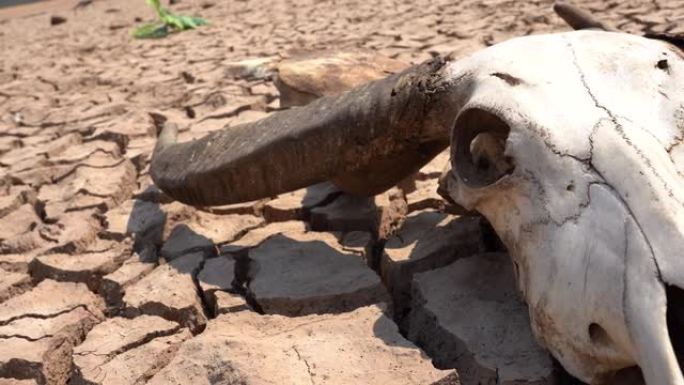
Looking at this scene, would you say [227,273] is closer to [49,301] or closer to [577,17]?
[49,301]

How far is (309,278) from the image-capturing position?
234 centimetres

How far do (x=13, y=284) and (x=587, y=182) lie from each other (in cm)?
186

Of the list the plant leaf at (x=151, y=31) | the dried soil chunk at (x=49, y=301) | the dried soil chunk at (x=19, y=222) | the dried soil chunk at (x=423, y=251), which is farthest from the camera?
the plant leaf at (x=151, y=31)

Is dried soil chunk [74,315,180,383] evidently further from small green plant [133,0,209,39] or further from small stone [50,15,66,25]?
small stone [50,15,66,25]

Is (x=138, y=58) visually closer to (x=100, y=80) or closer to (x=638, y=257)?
(x=100, y=80)

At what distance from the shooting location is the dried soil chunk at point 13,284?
2631 mm

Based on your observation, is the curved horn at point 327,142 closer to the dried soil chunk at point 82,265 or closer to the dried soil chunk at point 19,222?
the dried soil chunk at point 82,265

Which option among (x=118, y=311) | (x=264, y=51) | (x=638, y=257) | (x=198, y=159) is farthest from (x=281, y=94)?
(x=638, y=257)

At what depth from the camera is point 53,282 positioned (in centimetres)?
266

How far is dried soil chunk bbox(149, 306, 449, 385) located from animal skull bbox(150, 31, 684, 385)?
1.15 ft

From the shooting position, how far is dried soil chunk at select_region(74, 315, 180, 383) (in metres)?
2.14

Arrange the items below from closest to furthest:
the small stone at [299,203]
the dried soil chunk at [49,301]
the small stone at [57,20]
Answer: the dried soil chunk at [49,301] < the small stone at [299,203] < the small stone at [57,20]

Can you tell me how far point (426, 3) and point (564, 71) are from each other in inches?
177

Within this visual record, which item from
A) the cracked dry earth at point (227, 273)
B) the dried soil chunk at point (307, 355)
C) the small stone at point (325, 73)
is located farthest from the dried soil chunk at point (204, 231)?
the small stone at point (325, 73)
